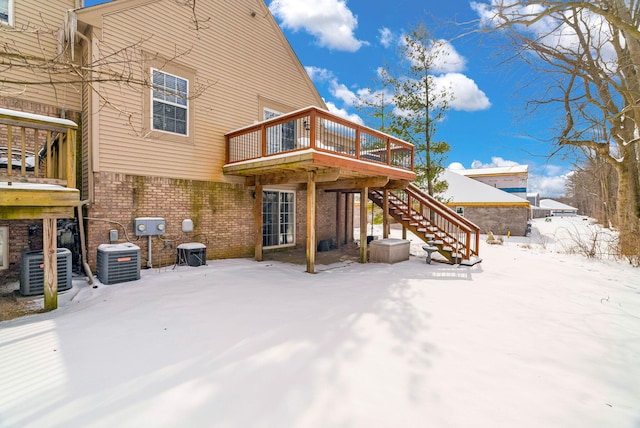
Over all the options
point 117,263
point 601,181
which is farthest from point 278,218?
point 601,181

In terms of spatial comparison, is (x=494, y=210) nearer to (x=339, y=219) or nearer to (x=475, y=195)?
(x=475, y=195)

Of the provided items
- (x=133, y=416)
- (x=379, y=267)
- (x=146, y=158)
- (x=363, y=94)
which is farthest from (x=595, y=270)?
(x=363, y=94)

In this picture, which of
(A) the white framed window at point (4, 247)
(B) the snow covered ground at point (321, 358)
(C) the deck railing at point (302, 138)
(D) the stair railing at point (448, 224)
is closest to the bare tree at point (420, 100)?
(C) the deck railing at point (302, 138)

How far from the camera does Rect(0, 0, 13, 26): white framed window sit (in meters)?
6.16

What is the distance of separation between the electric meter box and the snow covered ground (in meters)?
1.57

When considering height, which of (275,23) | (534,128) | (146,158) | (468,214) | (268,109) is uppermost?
(275,23)

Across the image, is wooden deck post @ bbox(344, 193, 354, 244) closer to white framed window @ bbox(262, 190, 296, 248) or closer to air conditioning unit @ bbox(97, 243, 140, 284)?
white framed window @ bbox(262, 190, 296, 248)

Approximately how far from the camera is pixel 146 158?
23.7ft

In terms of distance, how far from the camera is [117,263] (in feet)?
19.4

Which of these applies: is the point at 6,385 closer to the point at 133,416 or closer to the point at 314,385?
the point at 133,416

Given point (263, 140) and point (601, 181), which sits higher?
point (601, 181)

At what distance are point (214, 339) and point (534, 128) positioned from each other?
440 inches

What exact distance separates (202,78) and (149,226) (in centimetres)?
441

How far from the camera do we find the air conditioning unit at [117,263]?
5832 mm
